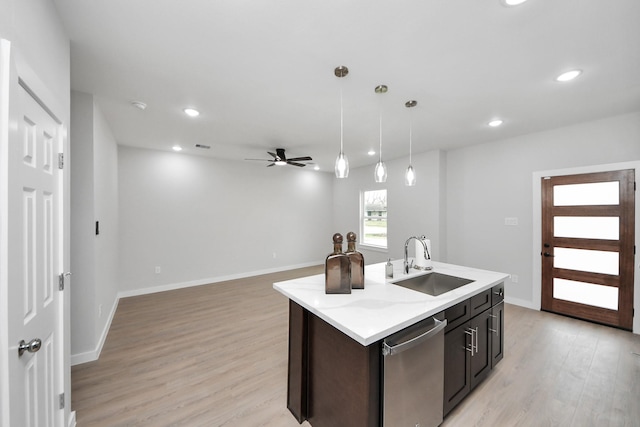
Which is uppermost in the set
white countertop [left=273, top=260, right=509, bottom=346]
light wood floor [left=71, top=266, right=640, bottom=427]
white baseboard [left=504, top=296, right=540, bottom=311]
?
white countertop [left=273, top=260, right=509, bottom=346]

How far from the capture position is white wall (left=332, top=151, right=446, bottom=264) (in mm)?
4633

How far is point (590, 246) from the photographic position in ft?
10.6

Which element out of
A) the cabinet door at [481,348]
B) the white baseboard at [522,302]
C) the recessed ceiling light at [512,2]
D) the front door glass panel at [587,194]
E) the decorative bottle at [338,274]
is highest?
the recessed ceiling light at [512,2]

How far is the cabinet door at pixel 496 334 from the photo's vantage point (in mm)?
2120

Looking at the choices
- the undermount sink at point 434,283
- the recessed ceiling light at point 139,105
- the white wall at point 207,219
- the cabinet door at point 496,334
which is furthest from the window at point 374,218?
the recessed ceiling light at point 139,105

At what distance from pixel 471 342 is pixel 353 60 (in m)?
2.34

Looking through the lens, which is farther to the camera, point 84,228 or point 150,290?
point 150,290

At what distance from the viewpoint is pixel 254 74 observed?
6.93 feet

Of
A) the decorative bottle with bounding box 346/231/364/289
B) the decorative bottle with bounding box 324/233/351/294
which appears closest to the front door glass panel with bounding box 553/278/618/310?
the decorative bottle with bounding box 346/231/364/289

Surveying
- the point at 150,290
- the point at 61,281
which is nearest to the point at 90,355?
the point at 61,281

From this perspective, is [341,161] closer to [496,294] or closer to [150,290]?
[496,294]

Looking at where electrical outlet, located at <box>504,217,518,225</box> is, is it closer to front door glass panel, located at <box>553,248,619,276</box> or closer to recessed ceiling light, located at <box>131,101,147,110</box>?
front door glass panel, located at <box>553,248,619,276</box>

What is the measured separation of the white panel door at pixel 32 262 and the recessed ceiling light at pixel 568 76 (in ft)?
11.6

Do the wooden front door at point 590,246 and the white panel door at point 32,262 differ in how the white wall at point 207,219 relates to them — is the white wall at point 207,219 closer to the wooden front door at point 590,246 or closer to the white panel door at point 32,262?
the white panel door at point 32,262
